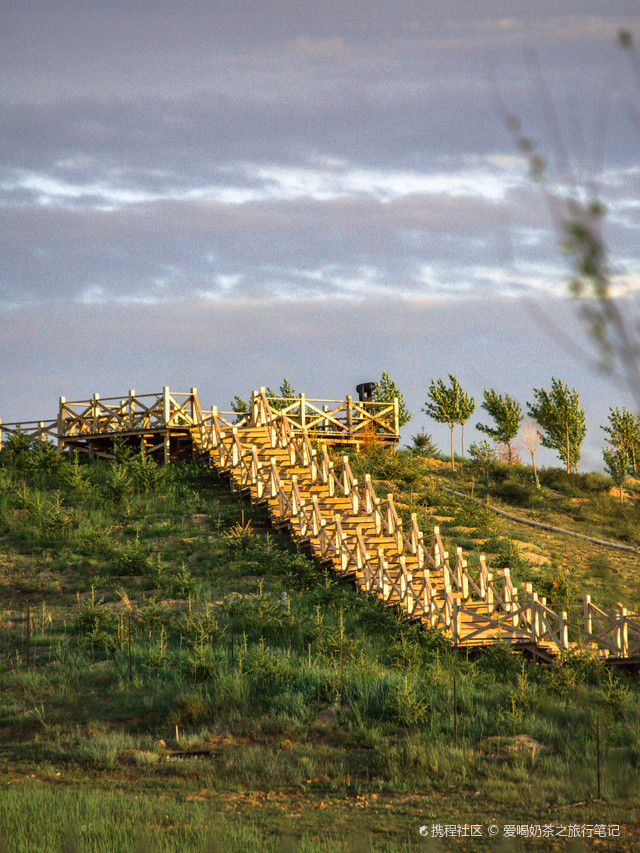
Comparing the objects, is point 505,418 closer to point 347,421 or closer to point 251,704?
point 347,421

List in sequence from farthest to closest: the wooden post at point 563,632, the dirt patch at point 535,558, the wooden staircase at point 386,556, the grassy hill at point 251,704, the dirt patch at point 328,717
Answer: the dirt patch at point 535,558
the wooden staircase at point 386,556
the wooden post at point 563,632
the dirt patch at point 328,717
the grassy hill at point 251,704

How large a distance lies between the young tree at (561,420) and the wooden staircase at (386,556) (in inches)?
619

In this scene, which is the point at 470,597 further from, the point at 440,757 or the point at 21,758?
the point at 21,758

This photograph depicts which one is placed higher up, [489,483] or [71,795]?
[489,483]

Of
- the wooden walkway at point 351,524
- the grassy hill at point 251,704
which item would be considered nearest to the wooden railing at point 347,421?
the wooden walkway at point 351,524

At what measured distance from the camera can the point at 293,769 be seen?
37.7 ft

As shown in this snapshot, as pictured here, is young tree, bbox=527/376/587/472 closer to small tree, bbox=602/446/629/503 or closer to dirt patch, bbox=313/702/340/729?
small tree, bbox=602/446/629/503

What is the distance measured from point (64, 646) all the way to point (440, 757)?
320 inches

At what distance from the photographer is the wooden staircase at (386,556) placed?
16.2 meters

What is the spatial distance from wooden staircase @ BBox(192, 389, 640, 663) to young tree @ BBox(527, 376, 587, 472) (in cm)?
1573

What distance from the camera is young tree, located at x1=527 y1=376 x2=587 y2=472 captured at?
132 ft

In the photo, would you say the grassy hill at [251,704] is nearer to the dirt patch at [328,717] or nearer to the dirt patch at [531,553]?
the dirt patch at [328,717]

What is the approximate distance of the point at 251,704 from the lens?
547 inches

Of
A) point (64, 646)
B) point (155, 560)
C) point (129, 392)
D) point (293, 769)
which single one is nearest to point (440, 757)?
point (293, 769)
